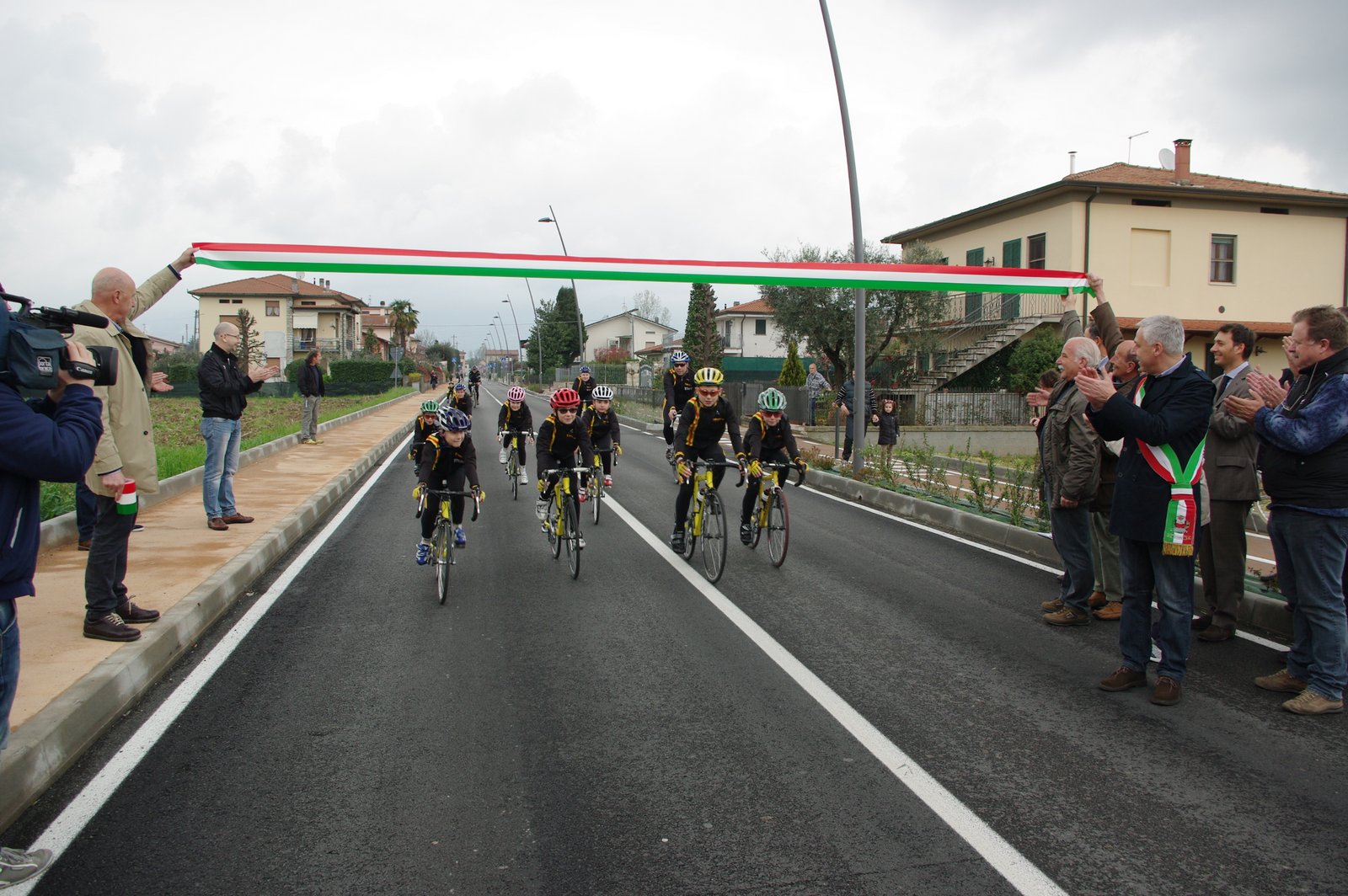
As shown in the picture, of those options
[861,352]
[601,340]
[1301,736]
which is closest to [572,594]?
[1301,736]

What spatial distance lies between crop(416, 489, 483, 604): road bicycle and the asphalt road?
23 cm

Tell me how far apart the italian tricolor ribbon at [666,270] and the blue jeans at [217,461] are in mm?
3488

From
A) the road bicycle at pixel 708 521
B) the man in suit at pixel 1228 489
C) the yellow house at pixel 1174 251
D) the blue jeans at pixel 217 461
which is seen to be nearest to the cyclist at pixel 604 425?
the road bicycle at pixel 708 521

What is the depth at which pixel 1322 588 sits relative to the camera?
5273 mm

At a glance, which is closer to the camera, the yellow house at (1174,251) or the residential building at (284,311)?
the yellow house at (1174,251)

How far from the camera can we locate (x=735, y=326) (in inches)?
2933

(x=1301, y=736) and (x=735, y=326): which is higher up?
(x=735, y=326)

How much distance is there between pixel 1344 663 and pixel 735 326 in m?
70.0

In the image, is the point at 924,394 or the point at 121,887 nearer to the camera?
the point at 121,887

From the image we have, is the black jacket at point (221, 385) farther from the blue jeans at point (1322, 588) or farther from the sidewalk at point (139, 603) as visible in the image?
the blue jeans at point (1322, 588)

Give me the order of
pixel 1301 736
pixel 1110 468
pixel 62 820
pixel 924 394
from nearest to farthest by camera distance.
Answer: pixel 62 820, pixel 1301 736, pixel 1110 468, pixel 924 394

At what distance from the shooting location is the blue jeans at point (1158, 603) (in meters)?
5.39

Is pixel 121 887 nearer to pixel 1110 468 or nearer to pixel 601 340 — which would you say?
pixel 1110 468

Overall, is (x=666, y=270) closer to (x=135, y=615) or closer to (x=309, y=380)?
(x=135, y=615)
